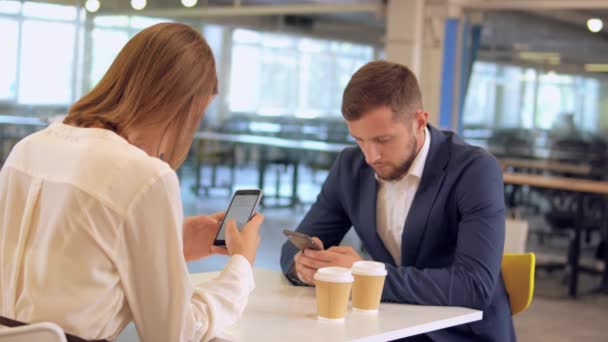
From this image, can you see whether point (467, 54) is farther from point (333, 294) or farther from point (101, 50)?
point (333, 294)

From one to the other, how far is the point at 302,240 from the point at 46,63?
13.7ft

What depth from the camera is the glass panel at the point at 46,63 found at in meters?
5.93

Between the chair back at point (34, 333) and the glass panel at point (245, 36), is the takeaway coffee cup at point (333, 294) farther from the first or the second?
the glass panel at point (245, 36)

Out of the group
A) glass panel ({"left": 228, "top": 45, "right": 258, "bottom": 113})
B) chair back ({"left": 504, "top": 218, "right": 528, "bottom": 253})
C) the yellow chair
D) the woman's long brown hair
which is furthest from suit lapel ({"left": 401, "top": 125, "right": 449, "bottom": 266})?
glass panel ({"left": 228, "top": 45, "right": 258, "bottom": 113})

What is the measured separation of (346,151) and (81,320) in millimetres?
1395

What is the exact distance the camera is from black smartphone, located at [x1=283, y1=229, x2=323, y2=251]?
233 centimetres

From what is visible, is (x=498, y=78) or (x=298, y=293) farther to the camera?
(x=498, y=78)

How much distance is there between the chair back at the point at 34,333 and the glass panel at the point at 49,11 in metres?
4.70

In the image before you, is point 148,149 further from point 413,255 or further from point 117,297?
point 413,255

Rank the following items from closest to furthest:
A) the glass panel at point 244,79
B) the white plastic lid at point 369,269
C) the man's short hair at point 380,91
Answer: the white plastic lid at point 369,269 < the man's short hair at point 380,91 < the glass panel at point 244,79

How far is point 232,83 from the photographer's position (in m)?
8.29

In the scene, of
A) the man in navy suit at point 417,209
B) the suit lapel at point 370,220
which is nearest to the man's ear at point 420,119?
the man in navy suit at point 417,209

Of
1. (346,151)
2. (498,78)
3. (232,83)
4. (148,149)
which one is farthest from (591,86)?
(148,149)

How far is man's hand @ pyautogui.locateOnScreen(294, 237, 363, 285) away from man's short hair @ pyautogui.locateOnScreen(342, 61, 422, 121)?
41cm
